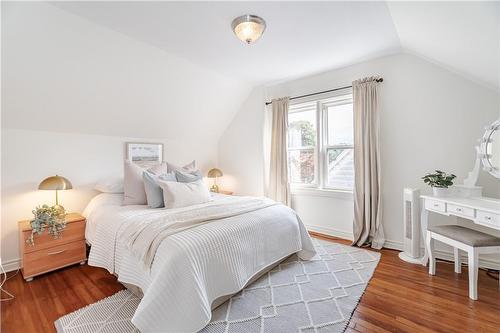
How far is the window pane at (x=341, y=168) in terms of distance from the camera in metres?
3.35

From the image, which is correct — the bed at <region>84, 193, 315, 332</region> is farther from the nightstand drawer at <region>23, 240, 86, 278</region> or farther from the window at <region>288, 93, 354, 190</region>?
the window at <region>288, 93, 354, 190</region>

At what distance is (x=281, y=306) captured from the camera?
1.79 m

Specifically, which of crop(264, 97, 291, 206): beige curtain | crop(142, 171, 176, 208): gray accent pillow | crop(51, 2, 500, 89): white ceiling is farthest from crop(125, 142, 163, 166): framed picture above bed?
crop(264, 97, 291, 206): beige curtain

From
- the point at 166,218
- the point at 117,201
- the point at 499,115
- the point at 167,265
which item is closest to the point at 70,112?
the point at 117,201

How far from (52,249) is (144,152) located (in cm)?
167

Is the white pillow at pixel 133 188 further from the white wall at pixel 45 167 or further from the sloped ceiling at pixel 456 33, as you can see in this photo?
the sloped ceiling at pixel 456 33

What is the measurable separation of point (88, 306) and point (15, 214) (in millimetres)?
1548

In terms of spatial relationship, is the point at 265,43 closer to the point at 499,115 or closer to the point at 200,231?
the point at 200,231

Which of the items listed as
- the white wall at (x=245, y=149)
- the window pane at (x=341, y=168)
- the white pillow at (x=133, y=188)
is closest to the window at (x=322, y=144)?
the window pane at (x=341, y=168)

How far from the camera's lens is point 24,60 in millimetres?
2088

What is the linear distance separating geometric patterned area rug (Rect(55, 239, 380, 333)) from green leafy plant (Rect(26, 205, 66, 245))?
966mm

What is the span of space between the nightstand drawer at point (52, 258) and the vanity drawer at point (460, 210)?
3761mm

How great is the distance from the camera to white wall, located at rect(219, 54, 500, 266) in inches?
94.7

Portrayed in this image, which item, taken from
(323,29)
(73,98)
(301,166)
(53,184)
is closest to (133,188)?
(53,184)
